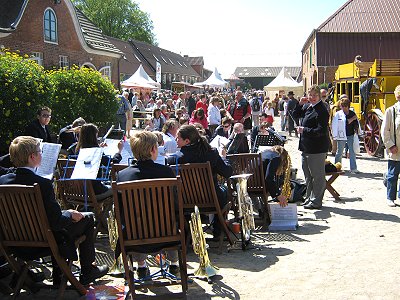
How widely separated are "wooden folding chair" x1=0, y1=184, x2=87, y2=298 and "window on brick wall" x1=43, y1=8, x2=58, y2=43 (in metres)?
20.6

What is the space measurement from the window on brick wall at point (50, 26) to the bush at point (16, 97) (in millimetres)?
14621

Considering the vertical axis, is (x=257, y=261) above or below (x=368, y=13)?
below

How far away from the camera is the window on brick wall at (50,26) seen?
23.6m

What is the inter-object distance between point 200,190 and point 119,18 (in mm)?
72463

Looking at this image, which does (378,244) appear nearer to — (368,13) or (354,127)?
(354,127)

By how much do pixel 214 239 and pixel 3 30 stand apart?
55.5 feet

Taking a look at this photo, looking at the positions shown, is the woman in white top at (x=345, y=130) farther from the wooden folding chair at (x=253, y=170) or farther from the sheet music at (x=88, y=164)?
the sheet music at (x=88, y=164)

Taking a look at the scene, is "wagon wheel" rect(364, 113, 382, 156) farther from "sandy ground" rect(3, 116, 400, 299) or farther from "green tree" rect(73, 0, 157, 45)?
"green tree" rect(73, 0, 157, 45)

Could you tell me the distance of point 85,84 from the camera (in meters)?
13.6

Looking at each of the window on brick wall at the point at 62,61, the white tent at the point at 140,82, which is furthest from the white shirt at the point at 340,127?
the white tent at the point at 140,82

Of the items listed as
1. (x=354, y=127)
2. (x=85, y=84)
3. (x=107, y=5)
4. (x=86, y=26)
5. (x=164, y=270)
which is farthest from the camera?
(x=107, y=5)

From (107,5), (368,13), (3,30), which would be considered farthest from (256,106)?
(107,5)

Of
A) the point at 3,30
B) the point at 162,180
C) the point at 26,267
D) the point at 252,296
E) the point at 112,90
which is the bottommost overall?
the point at 252,296

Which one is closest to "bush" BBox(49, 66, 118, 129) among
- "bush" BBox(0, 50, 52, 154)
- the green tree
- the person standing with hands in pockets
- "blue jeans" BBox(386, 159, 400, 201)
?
"bush" BBox(0, 50, 52, 154)
